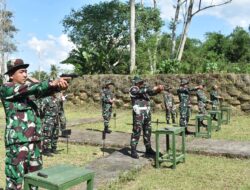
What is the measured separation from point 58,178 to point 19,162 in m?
0.96

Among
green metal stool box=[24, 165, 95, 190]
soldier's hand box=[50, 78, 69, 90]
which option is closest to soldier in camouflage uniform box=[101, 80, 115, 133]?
soldier's hand box=[50, 78, 69, 90]

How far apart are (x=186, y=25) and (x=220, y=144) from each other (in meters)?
16.7

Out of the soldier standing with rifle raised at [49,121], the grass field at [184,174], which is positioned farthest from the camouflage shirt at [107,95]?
the soldier standing with rifle raised at [49,121]

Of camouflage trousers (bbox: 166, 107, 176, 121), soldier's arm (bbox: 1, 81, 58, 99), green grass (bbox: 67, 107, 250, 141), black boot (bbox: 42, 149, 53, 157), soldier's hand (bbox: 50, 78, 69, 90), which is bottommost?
black boot (bbox: 42, 149, 53, 157)

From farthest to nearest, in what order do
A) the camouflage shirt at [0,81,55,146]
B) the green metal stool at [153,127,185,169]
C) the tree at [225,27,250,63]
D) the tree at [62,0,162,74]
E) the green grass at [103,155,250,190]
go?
the tree at [225,27,250,63], the tree at [62,0,162,74], the green metal stool at [153,127,185,169], the green grass at [103,155,250,190], the camouflage shirt at [0,81,55,146]

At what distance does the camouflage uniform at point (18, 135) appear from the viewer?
4.65m

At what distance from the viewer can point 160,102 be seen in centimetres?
1833

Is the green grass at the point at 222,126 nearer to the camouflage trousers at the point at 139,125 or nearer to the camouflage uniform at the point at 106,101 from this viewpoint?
the camouflage uniform at the point at 106,101

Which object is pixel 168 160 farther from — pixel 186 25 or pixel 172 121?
pixel 186 25

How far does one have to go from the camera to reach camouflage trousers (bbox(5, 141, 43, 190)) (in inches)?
183

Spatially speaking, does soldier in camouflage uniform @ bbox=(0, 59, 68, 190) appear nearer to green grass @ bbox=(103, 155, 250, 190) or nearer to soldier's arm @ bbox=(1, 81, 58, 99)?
soldier's arm @ bbox=(1, 81, 58, 99)

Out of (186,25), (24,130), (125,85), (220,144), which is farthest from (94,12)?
(24,130)

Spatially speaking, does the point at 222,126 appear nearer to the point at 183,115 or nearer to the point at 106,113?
the point at 183,115

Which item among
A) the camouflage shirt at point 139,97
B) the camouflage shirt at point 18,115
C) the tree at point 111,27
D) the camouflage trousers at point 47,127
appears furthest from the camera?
the tree at point 111,27
